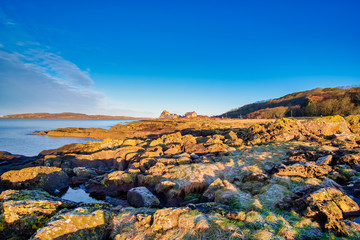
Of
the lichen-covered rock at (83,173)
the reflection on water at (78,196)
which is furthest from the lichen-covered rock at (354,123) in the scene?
the lichen-covered rock at (83,173)

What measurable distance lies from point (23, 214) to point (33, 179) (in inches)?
312

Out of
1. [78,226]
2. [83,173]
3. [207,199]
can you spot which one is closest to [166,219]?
[78,226]

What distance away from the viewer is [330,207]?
5340 mm

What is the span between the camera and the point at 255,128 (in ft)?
65.1

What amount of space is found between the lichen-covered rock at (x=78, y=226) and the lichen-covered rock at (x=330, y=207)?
6.37 m

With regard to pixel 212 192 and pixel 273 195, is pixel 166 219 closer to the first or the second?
pixel 212 192

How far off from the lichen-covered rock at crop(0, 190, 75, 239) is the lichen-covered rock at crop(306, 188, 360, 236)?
863 cm

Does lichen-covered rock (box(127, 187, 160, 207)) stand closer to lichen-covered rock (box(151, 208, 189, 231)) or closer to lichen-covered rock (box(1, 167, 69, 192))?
lichen-covered rock (box(151, 208, 189, 231))

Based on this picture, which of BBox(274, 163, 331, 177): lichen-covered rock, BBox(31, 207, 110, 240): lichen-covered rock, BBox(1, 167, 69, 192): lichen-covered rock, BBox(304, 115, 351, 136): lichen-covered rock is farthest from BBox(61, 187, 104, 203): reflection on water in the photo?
BBox(304, 115, 351, 136): lichen-covered rock

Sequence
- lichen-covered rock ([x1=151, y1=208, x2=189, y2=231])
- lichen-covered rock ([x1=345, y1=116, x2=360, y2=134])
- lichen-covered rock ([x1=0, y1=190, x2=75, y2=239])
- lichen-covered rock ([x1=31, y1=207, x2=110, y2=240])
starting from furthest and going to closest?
lichen-covered rock ([x1=345, y1=116, x2=360, y2=134]) → lichen-covered rock ([x1=0, y1=190, x2=75, y2=239]) → lichen-covered rock ([x1=151, y1=208, x2=189, y2=231]) → lichen-covered rock ([x1=31, y1=207, x2=110, y2=240])

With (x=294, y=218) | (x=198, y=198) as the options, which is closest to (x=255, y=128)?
(x=198, y=198)

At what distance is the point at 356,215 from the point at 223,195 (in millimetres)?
4125

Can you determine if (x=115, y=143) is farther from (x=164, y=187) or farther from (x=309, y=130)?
(x=309, y=130)

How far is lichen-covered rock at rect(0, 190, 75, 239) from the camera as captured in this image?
18.1ft
